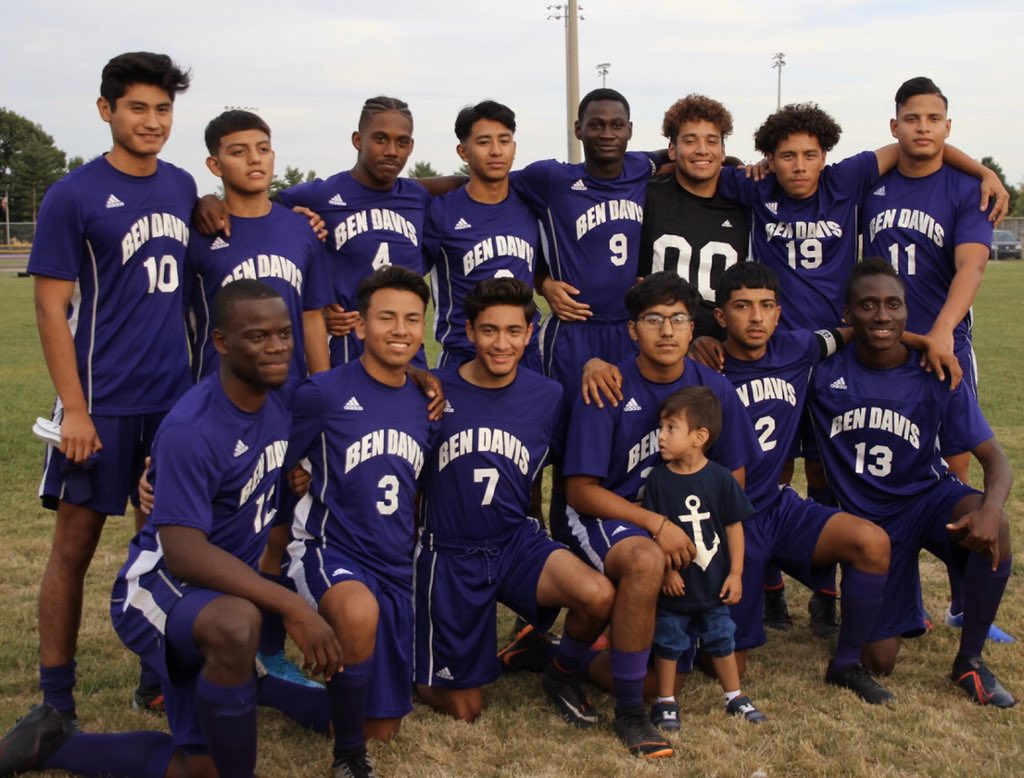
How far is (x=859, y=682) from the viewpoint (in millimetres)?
4441

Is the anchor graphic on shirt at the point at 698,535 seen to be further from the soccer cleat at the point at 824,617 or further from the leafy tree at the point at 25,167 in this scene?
the leafy tree at the point at 25,167

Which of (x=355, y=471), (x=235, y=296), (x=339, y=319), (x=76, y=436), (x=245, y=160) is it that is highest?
(x=245, y=160)

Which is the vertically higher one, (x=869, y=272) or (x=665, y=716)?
(x=869, y=272)

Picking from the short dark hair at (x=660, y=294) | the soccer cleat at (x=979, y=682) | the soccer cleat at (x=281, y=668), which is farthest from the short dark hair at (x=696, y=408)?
the soccer cleat at (x=281, y=668)

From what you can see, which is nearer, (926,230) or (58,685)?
(58,685)

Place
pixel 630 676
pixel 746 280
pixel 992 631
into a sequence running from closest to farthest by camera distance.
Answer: pixel 630 676 → pixel 746 280 → pixel 992 631

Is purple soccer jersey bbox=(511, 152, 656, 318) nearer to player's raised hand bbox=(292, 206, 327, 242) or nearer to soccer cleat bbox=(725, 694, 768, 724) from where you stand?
player's raised hand bbox=(292, 206, 327, 242)

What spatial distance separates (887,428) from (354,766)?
107 inches

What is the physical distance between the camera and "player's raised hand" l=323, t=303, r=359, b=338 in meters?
5.05

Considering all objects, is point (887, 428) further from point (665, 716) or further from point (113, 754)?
point (113, 754)

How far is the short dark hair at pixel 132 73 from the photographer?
4.15 m

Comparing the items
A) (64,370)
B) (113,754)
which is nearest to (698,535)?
(113,754)

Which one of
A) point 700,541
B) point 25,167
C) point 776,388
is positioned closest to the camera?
point 700,541

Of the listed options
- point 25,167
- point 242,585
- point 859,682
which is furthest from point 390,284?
point 25,167
